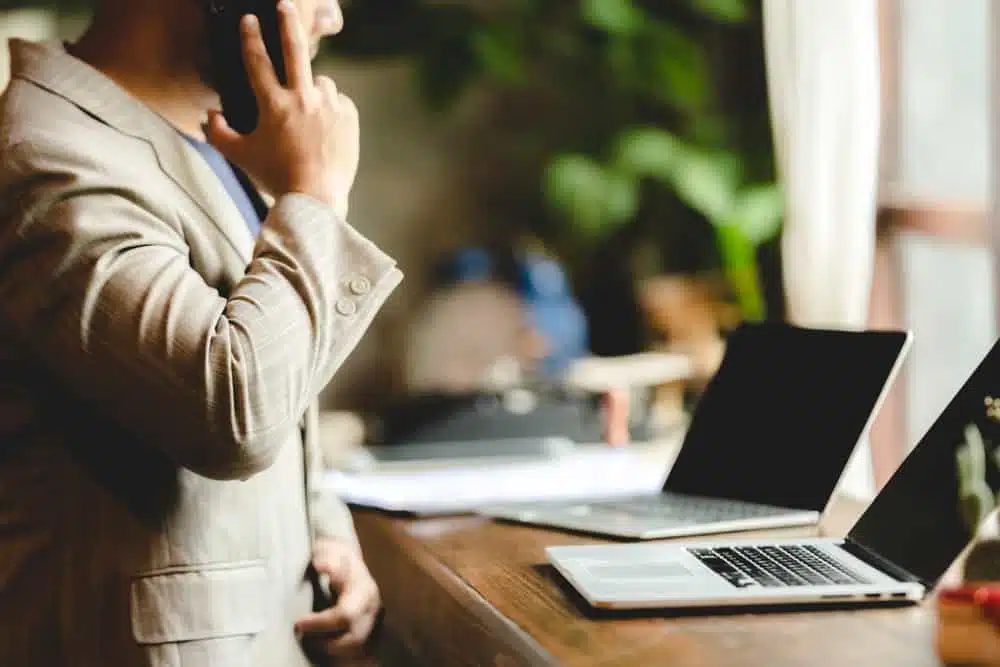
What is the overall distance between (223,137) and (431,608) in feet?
1.52

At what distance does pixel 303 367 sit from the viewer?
3.33 ft

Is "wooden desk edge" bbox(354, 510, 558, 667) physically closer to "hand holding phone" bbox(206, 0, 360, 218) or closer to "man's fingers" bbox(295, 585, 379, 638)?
"man's fingers" bbox(295, 585, 379, 638)

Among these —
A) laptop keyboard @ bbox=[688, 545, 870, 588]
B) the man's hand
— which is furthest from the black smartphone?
laptop keyboard @ bbox=[688, 545, 870, 588]

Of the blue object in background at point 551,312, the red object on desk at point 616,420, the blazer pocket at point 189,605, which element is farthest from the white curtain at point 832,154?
the blazer pocket at point 189,605

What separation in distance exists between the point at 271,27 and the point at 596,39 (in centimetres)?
175

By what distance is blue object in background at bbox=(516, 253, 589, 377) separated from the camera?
256cm

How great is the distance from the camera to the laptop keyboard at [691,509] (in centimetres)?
131

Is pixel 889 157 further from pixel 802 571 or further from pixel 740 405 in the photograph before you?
pixel 802 571

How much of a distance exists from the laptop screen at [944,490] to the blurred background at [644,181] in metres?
1.05

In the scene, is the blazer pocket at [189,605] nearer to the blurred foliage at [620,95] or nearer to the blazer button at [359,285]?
the blazer button at [359,285]

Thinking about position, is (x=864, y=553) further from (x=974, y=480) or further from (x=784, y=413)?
(x=784, y=413)

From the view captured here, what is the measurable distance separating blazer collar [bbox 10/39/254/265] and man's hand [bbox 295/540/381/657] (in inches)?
12.4

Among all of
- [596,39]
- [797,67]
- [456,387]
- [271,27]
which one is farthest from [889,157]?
[271,27]

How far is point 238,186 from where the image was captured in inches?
50.0
